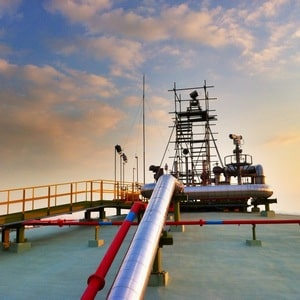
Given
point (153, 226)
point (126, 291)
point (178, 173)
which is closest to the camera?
point (126, 291)

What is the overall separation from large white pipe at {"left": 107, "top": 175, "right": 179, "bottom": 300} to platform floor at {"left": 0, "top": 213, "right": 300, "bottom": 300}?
1.81 metres

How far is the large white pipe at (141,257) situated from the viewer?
15.6 ft

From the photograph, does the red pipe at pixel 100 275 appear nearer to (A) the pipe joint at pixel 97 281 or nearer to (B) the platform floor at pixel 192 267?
(A) the pipe joint at pixel 97 281

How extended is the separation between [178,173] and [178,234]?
54.5 ft

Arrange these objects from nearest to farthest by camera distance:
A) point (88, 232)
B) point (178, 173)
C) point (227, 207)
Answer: point (88, 232)
point (227, 207)
point (178, 173)

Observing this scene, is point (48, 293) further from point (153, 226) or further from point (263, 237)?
point (263, 237)

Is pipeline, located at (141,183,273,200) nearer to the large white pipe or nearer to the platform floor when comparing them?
the platform floor

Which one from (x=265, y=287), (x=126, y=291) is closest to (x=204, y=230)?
(x=265, y=287)

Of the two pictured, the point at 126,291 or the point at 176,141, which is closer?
the point at 126,291

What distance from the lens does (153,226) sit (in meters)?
6.77

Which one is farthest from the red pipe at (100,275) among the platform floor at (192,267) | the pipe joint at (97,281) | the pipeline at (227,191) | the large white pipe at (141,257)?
the pipeline at (227,191)

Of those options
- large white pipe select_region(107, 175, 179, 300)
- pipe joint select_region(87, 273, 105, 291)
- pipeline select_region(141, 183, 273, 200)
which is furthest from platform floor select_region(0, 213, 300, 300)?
pipeline select_region(141, 183, 273, 200)

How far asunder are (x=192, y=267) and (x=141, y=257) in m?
4.32

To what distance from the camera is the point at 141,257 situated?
5613mm
